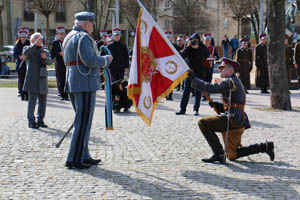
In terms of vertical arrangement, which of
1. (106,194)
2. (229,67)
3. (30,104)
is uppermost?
(229,67)

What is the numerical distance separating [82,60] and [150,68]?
1.04 m

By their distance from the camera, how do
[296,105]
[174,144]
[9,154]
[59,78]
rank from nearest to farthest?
[9,154] → [174,144] → [296,105] → [59,78]

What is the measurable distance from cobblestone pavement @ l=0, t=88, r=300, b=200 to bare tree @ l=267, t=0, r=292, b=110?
1710mm

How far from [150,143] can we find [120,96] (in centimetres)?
365

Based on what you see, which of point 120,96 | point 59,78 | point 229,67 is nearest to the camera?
point 229,67

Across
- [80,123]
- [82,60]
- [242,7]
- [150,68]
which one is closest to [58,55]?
[150,68]

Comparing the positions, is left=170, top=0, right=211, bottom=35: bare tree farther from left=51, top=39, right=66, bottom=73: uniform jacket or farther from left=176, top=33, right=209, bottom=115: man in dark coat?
left=176, top=33, right=209, bottom=115: man in dark coat

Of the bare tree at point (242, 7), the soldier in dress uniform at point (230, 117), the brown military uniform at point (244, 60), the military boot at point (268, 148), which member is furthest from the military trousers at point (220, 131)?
the bare tree at point (242, 7)

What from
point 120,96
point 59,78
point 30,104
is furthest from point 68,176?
point 59,78

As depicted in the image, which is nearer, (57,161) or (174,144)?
(57,161)

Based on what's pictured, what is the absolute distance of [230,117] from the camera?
6.49 meters

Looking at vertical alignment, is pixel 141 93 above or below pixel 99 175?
above

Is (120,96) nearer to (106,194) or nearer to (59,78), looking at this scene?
(59,78)

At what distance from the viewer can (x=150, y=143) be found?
7.87 m
